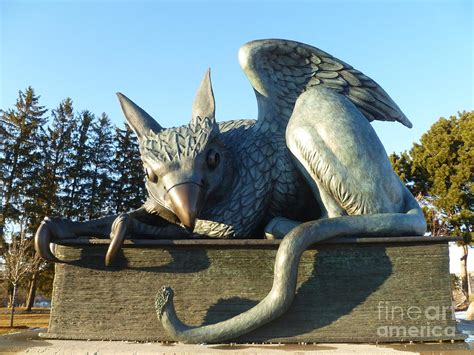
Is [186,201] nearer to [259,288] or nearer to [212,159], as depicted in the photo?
[212,159]

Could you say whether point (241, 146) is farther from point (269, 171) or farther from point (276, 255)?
point (276, 255)

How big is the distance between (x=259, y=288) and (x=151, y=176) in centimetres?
112

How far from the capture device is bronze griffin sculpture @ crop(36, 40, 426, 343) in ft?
8.69

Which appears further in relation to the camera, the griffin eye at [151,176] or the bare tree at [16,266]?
the bare tree at [16,266]

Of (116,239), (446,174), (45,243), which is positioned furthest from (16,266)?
(446,174)

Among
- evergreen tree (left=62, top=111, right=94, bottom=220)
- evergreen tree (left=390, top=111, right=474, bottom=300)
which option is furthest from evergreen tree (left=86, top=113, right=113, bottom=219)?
evergreen tree (left=390, top=111, right=474, bottom=300)

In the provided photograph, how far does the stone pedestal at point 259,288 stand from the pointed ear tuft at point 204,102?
1056 mm

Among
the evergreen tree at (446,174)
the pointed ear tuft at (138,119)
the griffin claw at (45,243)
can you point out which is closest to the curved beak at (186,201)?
the pointed ear tuft at (138,119)

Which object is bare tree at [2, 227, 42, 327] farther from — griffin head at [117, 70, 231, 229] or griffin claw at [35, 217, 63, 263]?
griffin head at [117, 70, 231, 229]

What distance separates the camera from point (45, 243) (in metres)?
2.78

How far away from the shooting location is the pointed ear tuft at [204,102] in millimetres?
3207

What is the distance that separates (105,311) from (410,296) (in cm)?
212

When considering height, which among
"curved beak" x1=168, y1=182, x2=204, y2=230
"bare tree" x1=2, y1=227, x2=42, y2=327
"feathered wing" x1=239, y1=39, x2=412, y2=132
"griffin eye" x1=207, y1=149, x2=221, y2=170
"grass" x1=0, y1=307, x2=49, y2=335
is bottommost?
"grass" x1=0, y1=307, x2=49, y2=335

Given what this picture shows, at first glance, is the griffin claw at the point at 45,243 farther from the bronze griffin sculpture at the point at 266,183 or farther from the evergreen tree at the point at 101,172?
the evergreen tree at the point at 101,172
